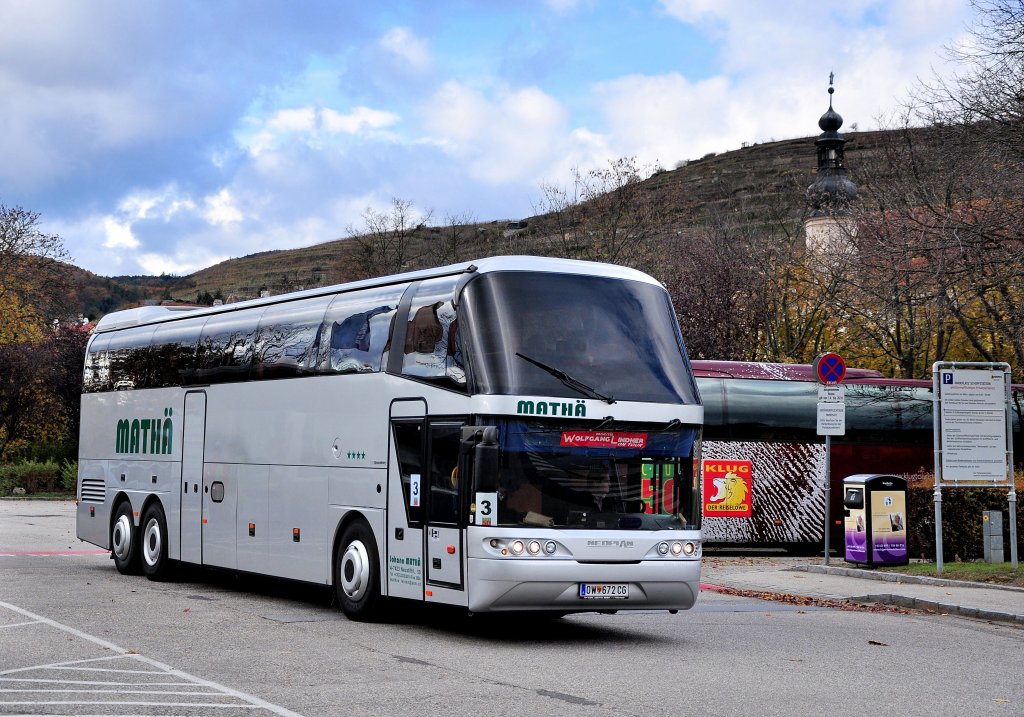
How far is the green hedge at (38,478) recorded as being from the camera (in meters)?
52.6

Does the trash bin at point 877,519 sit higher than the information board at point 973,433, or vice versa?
the information board at point 973,433

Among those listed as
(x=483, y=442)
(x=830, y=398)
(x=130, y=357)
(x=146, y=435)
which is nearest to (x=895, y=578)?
(x=830, y=398)

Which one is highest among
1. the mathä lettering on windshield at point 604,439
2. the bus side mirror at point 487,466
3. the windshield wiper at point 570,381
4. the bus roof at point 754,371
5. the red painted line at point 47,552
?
the bus roof at point 754,371

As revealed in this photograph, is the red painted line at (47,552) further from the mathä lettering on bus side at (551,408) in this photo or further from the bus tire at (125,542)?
the mathä lettering on bus side at (551,408)

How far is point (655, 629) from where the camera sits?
14703 mm

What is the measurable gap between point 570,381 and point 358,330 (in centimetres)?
322

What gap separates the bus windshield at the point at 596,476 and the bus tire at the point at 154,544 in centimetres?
867

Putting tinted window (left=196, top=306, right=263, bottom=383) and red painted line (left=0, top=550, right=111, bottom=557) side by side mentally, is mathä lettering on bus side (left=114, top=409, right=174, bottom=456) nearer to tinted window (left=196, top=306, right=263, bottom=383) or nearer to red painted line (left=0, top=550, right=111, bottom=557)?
tinted window (left=196, top=306, right=263, bottom=383)

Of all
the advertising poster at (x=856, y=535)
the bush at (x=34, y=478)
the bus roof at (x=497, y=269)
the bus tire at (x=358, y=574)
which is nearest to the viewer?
the bus roof at (x=497, y=269)

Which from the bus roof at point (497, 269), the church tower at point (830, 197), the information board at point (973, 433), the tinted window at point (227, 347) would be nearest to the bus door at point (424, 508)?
the bus roof at point (497, 269)

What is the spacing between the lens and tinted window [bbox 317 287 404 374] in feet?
48.7

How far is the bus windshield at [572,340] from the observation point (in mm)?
12945

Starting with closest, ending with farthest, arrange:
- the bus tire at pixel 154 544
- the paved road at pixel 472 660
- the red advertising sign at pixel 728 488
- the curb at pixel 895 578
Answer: the paved road at pixel 472 660, the curb at pixel 895 578, the bus tire at pixel 154 544, the red advertising sign at pixel 728 488

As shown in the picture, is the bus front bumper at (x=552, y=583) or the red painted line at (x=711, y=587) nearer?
the bus front bumper at (x=552, y=583)
